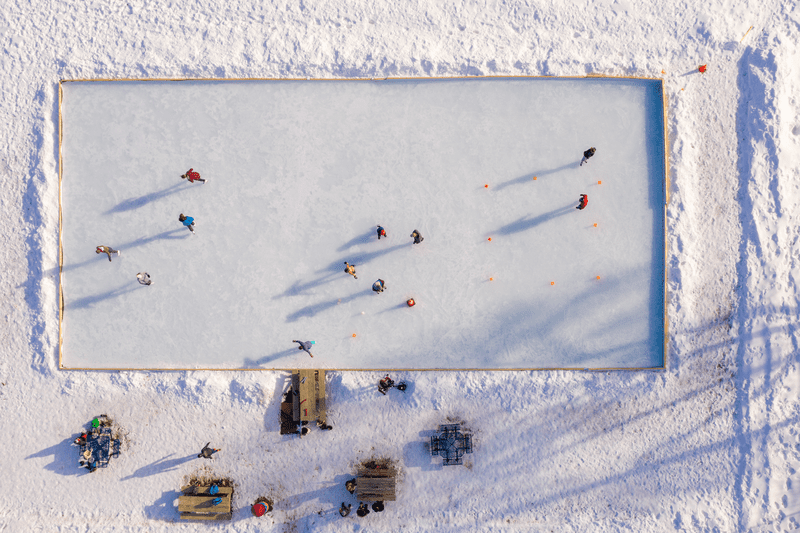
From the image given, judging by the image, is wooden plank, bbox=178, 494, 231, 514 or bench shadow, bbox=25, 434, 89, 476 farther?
bench shadow, bbox=25, 434, 89, 476

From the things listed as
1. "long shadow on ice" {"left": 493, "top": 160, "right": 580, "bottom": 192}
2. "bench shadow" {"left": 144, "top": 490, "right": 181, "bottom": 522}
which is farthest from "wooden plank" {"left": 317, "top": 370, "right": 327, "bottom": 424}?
"long shadow on ice" {"left": 493, "top": 160, "right": 580, "bottom": 192}

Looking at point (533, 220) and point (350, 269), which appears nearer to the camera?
point (350, 269)

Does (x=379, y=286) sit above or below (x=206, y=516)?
above

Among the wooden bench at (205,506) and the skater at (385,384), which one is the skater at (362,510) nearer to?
the skater at (385,384)

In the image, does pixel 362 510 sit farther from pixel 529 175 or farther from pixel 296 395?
pixel 529 175

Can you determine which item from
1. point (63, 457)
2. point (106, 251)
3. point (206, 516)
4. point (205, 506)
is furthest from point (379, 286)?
point (63, 457)

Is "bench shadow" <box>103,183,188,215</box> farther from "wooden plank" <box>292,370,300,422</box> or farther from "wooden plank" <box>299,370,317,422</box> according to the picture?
"wooden plank" <box>299,370,317,422</box>

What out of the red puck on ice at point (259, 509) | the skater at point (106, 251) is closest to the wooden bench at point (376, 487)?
the red puck on ice at point (259, 509)
